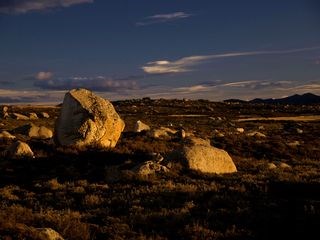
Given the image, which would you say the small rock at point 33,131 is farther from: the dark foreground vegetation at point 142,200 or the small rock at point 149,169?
the small rock at point 149,169

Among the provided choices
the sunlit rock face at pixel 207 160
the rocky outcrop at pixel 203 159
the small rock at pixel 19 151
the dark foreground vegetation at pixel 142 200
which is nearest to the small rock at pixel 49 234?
the dark foreground vegetation at pixel 142 200

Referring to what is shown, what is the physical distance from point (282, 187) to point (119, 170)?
753 cm

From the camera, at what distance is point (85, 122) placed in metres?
30.4

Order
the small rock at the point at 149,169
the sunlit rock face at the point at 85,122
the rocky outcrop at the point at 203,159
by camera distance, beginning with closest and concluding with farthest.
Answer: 1. the small rock at the point at 149,169
2. the rocky outcrop at the point at 203,159
3. the sunlit rock face at the point at 85,122

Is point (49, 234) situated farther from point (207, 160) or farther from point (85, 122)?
point (85, 122)

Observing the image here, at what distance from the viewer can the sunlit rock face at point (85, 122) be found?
30.2 metres

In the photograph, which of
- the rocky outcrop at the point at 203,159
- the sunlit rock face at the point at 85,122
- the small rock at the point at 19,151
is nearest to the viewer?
the rocky outcrop at the point at 203,159

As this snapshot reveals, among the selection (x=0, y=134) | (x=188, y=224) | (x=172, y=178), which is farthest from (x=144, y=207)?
(x=0, y=134)

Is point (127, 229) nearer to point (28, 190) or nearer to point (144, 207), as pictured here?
point (144, 207)

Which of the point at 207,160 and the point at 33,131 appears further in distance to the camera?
the point at 33,131

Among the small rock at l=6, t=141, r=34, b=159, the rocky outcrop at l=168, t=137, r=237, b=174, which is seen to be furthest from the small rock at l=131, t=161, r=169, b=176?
the small rock at l=6, t=141, r=34, b=159

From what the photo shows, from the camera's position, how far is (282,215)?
15016mm

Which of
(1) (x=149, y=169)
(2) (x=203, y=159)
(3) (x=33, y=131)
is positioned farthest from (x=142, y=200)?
(3) (x=33, y=131)

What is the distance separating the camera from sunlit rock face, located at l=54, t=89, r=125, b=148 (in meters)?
30.2
